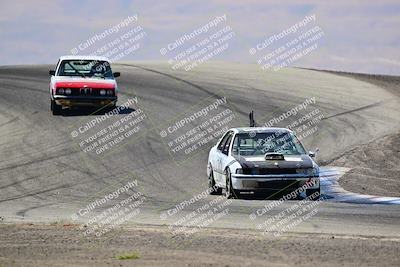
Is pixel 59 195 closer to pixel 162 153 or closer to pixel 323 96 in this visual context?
pixel 162 153

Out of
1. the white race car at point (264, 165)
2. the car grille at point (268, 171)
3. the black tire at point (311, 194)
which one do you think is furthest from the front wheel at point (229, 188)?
the black tire at point (311, 194)

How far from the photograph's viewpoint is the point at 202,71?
1577 inches

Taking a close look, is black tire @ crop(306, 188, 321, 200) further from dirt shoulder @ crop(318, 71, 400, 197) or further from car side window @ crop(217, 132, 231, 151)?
car side window @ crop(217, 132, 231, 151)

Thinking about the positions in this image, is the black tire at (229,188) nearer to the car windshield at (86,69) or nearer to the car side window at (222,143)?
the car side window at (222,143)

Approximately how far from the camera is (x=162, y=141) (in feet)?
75.3

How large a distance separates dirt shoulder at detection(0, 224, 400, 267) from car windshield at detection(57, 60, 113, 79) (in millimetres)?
14324

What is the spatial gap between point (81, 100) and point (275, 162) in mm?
10303

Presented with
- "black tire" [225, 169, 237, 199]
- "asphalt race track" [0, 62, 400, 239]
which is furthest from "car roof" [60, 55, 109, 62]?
"black tire" [225, 169, 237, 199]

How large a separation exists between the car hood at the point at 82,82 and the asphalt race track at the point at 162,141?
88 centimetres

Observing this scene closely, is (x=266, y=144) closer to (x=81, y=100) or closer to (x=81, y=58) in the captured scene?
(x=81, y=100)

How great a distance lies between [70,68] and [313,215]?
1418cm

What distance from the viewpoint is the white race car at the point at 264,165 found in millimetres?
15758

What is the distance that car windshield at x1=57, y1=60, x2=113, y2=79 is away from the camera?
2595cm

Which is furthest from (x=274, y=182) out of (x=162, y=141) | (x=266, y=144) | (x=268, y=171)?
(x=162, y=141)
